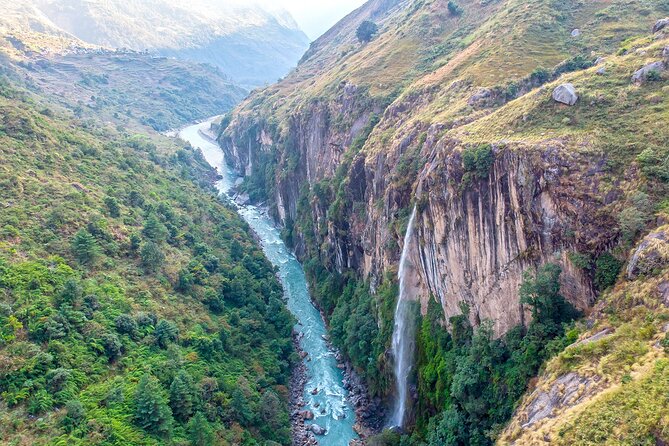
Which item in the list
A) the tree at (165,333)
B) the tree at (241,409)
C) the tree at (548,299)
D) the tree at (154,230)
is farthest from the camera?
the tree at (154,230)

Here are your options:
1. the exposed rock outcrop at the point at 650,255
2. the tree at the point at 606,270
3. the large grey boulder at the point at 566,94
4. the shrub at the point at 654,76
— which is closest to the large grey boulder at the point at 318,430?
the tree at the point at 606,270

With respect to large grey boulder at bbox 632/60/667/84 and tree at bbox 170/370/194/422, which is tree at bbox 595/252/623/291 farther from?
tree at bbox 170/370/194/422

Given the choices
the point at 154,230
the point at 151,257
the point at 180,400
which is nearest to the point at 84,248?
the point at 151,257

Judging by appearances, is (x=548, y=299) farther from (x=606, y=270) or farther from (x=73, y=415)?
(x=73, y=415)

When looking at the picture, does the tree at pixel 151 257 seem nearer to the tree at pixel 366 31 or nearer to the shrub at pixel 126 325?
the shrub at pixel 126 325

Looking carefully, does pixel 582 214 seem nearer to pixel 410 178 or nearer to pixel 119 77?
pixel 410 178

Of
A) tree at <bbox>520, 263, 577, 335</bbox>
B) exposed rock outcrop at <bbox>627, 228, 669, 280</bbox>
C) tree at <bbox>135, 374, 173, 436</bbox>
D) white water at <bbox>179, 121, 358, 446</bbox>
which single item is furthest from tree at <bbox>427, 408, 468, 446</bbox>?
tree at <bbox>135, 374, 173, 436</bbox>
